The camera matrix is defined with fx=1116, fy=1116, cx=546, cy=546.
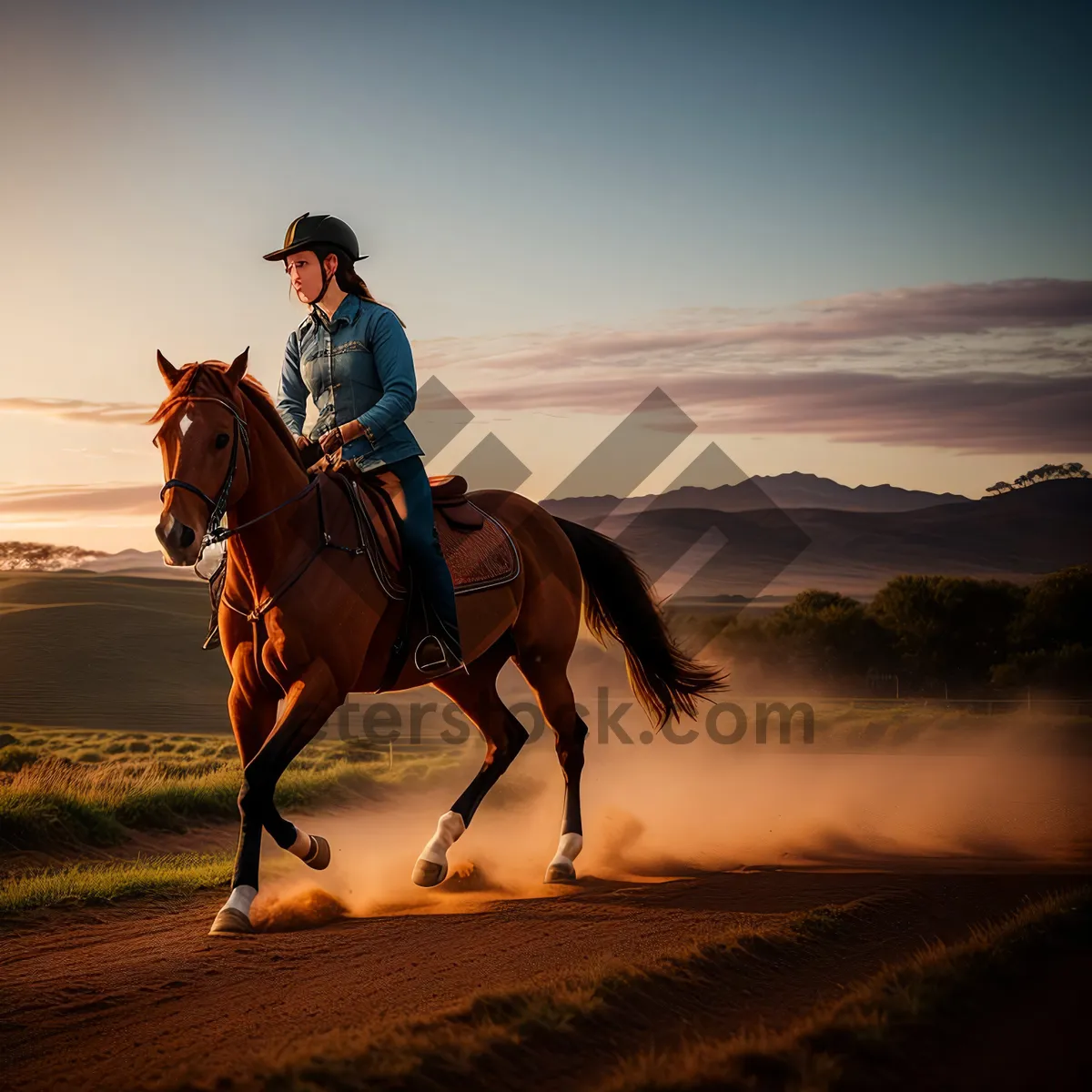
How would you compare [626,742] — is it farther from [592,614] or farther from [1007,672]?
[1007,672]

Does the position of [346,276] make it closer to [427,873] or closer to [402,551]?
[402,551]

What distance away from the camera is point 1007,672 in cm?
4056

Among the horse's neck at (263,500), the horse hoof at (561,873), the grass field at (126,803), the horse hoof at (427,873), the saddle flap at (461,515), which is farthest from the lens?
the grass field at (126,803)

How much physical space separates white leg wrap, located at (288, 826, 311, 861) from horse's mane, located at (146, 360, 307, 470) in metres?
2.45

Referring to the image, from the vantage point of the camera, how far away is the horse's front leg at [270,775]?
6895 mm

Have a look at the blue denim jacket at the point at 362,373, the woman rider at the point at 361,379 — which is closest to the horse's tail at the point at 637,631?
the woman rider at the point at 361,379

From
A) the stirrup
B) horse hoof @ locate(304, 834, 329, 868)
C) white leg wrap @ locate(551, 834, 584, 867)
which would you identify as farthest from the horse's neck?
white leg wrap @ locate(551, 834, 584, 867)

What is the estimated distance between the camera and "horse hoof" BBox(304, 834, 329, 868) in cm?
756

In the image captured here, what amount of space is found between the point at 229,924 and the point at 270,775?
97 cm

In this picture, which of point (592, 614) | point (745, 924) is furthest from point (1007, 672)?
point (745, 924)

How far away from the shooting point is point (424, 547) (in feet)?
26.5

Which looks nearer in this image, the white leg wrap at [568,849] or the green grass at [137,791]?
the white leg wrap at [568,849]

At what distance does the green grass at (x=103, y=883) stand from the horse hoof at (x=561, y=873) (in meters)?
2.91

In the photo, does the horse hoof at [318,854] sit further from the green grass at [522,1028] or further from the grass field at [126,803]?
the green grass at [522,1028]
